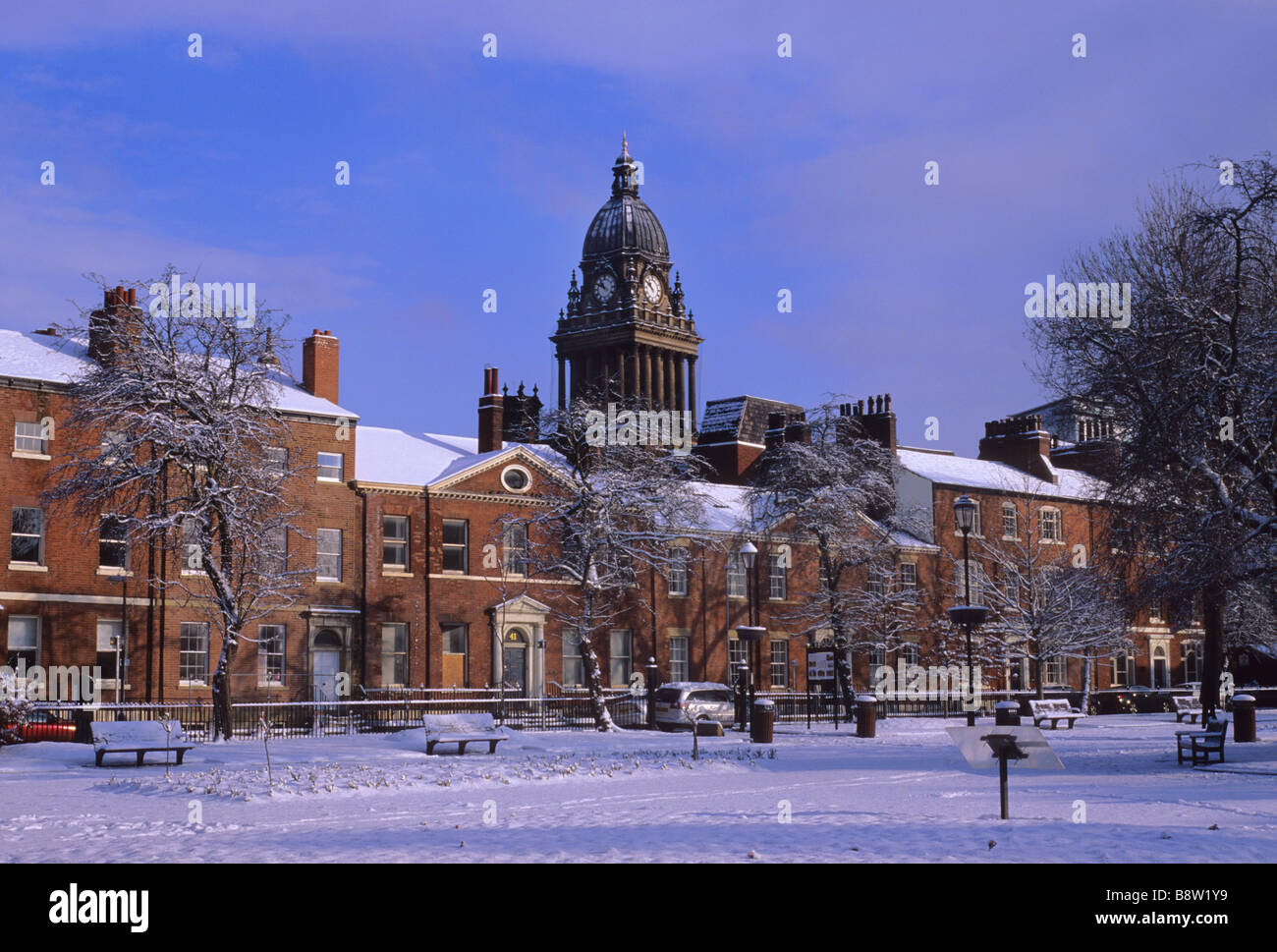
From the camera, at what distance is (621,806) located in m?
19.1

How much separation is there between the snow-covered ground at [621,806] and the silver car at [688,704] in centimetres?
870

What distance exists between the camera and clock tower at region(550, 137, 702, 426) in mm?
99875

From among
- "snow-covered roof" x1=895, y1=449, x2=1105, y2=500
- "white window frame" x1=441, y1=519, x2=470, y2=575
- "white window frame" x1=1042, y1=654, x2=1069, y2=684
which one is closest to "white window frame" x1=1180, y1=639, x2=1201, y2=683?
"white window frame" x1=1042, y1=654, x2=1069, y2=684

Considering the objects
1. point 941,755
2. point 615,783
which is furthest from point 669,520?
point 615,783

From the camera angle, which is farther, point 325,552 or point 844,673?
point 844,673

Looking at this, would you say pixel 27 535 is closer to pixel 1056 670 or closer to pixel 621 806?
pixel 621 806

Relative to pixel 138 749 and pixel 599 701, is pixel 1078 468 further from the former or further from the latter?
pixel 138 749

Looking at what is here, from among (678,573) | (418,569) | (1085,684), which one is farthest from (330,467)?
(1085,684)

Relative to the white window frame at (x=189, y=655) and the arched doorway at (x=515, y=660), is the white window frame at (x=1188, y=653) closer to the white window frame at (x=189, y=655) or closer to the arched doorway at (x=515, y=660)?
the arched doorway at (x=515, y=660)

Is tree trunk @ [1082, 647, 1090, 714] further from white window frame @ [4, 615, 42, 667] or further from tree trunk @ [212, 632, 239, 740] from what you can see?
white window frame @ [4, 615, 42, 667]

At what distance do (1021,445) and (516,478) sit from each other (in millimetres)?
31400

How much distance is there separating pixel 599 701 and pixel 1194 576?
18.6m

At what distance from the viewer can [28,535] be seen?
41.6 m

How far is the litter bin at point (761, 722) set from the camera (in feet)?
108
